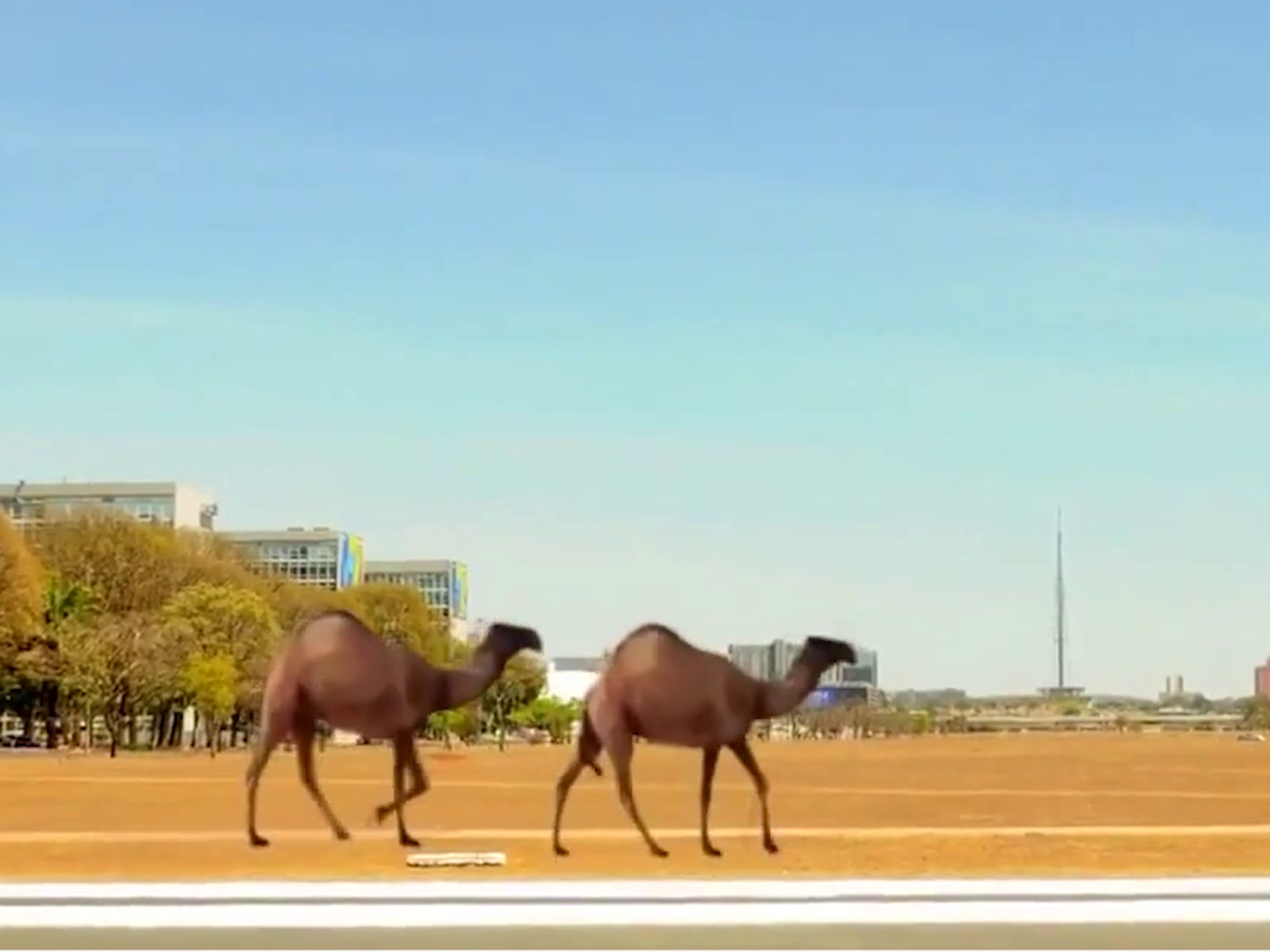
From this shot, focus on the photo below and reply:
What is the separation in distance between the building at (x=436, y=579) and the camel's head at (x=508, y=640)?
851 inches

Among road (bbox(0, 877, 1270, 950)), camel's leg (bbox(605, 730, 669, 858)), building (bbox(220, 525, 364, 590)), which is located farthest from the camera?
building (bbox(220, 525, 364, 590))

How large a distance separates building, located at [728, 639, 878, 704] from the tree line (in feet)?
71.7

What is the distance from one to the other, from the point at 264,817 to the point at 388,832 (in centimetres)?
400

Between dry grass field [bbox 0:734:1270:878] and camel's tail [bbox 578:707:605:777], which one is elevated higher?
camel's tail [bbox 578:707:605:777]

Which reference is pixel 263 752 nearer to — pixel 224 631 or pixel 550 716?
pixel 550 716

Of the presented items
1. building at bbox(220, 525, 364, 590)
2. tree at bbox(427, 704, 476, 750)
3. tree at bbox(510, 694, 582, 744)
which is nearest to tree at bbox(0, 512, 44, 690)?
tree at bbox(427, 704, 476, 750)

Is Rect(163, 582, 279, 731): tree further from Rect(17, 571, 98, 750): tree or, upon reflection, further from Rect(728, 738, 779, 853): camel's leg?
Rect(728, 738, 779, 853): camel's leg

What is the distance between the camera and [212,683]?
57.1 meters

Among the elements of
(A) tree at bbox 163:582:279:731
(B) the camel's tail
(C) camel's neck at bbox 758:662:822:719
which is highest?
(A) tree at bbox 163:582:279:731

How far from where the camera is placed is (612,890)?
1619 centimetres

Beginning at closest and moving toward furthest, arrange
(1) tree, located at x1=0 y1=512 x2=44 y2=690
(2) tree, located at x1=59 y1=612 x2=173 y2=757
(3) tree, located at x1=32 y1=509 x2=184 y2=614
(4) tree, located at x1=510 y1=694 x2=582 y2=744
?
(4) tree, located at x1=510 y1=694 x2=582 y2=744
(2) tree, located at x1=59 y1=612 x2=173 y2=757
(1) tree, located at x1=0 y1=512 x2=44 y2=690
(3) tree, located at x1=32 y1=509 x2=184 y2=614

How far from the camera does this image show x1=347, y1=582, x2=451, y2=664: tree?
53.5 m

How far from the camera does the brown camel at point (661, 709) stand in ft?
59.8

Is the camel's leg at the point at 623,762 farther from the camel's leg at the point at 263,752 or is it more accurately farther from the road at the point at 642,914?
the camel's leg at the point at 263,752
